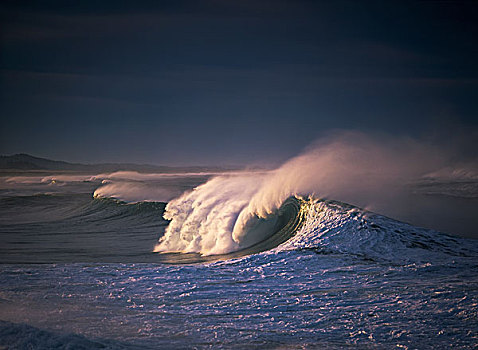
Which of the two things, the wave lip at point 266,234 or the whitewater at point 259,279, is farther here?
the wave lip at point 266,234

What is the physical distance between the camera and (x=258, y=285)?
572 cm

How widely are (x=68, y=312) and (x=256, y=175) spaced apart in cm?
949

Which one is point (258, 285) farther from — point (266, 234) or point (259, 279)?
point (266, 234)

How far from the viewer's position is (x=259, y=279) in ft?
19.7

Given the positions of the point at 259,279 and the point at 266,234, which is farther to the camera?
the point at 266,234

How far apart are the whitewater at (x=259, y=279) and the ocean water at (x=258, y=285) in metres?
0.02

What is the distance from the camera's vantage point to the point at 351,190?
13.2 meters

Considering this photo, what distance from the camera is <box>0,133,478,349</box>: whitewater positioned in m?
4.00

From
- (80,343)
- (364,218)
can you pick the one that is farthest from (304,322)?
(364,218)

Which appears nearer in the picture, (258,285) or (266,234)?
(258,285)

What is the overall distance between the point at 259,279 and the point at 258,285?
290 millimetres

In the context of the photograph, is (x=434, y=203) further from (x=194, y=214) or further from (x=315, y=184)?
(x=194, y=214)

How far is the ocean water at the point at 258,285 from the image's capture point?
13.0 feet

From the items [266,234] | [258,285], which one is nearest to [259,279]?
[258,285]
